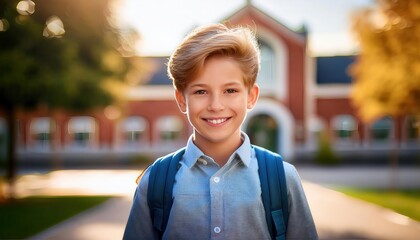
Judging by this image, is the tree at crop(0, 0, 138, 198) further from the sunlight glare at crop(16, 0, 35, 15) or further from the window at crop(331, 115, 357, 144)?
the window at crop(331, 115, 357, 144)

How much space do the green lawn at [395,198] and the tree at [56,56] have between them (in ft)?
23.6

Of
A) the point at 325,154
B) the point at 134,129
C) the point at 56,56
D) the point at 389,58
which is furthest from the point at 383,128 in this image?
the point at 56,56

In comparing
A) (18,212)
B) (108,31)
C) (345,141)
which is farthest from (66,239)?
(345,141)

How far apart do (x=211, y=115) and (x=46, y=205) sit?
9.23 m

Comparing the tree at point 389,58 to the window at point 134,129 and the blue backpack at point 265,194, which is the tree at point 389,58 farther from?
the window at point 134,129

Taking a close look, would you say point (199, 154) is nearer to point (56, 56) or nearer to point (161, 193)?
point (161, 193)

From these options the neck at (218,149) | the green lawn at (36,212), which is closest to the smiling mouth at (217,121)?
the neck at (218,149)

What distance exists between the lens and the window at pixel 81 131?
25.7m

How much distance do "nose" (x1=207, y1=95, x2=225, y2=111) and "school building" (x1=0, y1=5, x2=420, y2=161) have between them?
21497 millimetres

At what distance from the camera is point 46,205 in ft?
32.9

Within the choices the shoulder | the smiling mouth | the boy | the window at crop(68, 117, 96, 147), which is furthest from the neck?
Answer: the window at crop(68, 117, 96, 147)

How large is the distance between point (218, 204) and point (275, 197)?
0.80ft

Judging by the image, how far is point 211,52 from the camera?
6.05 ft

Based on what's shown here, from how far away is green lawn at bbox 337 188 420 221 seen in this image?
29.0 ft
